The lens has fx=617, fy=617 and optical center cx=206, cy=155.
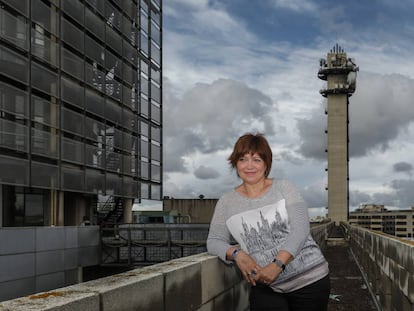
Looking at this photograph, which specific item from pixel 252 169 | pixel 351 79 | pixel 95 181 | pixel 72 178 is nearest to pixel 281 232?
pixel 252 169

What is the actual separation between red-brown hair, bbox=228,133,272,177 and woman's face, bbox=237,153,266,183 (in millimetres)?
29

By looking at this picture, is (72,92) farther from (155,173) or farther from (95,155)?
(155,173)

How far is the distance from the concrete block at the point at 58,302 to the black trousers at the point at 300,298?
1305 millimetres

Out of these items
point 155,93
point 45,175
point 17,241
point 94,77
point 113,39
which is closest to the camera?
point 17,241

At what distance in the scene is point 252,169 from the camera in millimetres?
4246

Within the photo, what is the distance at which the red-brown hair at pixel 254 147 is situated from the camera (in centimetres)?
429

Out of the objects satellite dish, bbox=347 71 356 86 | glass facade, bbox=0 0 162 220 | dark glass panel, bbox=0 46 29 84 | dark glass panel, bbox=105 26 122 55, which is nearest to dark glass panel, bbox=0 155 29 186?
glass facade, bbox=0 0 162 220

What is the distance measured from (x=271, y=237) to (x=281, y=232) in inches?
3.1

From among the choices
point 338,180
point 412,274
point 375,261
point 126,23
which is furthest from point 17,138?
point 338,180

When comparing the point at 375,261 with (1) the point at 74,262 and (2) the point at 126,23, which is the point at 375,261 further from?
(2) the point at 126,23

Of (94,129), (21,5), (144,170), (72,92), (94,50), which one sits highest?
(21,5)

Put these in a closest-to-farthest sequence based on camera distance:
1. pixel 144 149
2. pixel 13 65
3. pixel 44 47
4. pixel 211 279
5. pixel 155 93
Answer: pixel 211 279, pixel 13 65, pixel 44 47, pixel 144 149, pixel 155 93

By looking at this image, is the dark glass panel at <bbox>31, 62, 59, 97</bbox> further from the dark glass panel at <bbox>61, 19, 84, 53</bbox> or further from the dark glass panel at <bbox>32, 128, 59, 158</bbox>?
the dark glass panel at <bbox>61, 19, 84, 53</bbox>

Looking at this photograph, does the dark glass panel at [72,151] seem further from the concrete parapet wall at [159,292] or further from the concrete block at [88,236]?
the concrete parapet wall at [159,292]
